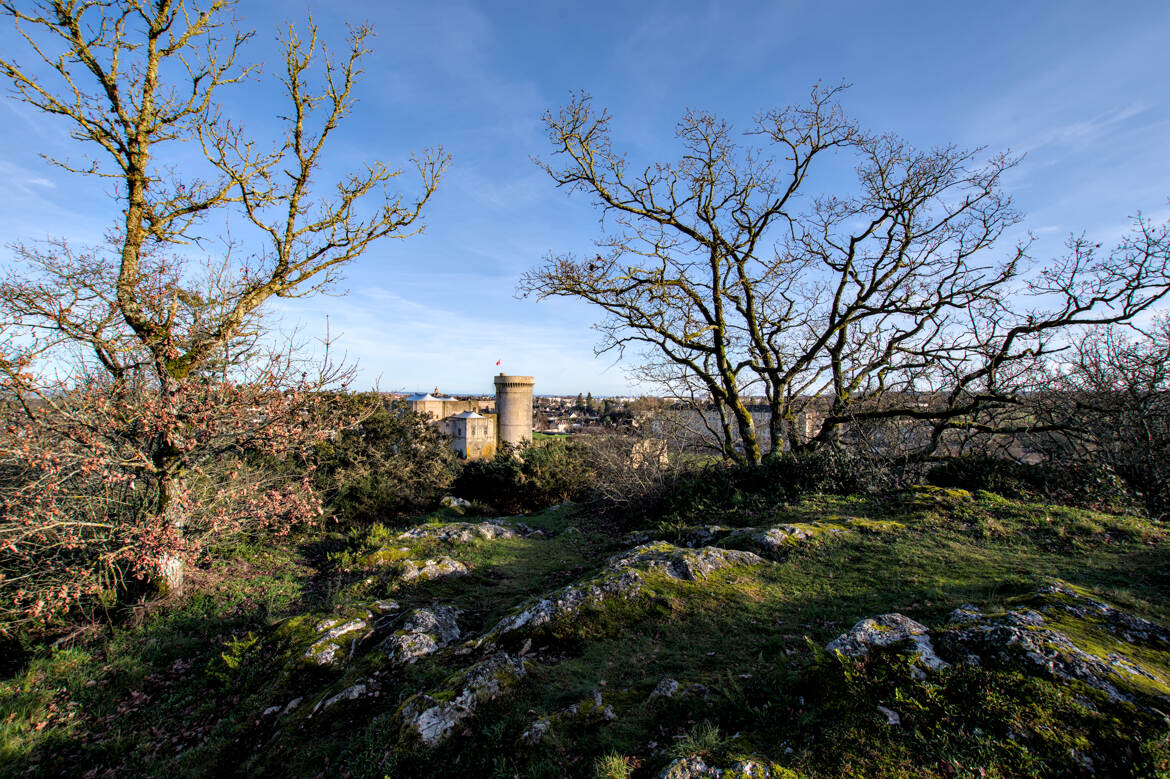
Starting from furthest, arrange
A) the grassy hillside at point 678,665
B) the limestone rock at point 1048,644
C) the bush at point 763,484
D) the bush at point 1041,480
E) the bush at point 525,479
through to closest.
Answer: the bush at point 525,479, the bush at point 763,484, the bush at point 1041,480, the limestone rock at point 1048,644, the grassy hillside at point 678,665

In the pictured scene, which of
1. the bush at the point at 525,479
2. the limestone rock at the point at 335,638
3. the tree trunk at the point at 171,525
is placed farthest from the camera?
the bush at the point at 525,479

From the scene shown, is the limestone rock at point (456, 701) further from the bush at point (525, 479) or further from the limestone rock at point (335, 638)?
the bush at point (525, 479)

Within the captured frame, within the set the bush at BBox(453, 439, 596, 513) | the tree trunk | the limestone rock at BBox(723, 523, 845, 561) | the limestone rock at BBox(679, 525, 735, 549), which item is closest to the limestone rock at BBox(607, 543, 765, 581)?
the limestone rock at BBox(723, 523, 845, 561)

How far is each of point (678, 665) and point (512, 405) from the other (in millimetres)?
29372

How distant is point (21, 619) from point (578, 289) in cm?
1086

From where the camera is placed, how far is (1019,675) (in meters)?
2.65

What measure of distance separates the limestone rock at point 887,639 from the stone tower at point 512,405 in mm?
29712

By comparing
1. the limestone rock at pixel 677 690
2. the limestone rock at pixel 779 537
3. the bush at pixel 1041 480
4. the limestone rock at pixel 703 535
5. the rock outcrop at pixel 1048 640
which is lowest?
the limestone rock at pixel 677 690

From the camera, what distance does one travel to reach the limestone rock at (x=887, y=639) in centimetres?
296

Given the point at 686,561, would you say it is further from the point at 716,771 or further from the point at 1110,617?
the point at 1110,617

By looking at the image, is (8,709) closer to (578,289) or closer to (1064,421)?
(578,289)

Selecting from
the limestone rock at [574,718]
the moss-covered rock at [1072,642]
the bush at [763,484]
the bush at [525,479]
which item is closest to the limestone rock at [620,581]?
the limestone rock at [574,718]

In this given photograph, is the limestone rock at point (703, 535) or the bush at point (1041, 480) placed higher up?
the bush at point (1041, 480)

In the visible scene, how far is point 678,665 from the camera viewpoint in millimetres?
3975
